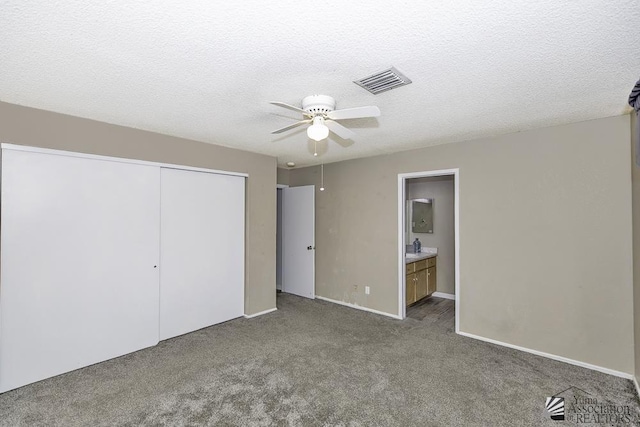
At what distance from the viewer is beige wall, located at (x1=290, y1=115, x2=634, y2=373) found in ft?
8.95

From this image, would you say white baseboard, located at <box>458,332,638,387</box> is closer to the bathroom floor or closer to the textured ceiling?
the bathroom floor

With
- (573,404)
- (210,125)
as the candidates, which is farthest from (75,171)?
(573,404)

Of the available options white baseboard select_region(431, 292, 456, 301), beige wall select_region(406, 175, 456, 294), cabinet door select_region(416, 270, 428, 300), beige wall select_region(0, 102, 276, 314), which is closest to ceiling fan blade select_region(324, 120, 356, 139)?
beige wall select_region(0, 102, 276, 314)

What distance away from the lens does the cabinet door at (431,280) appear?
5.10 meters

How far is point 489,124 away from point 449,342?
2.38m

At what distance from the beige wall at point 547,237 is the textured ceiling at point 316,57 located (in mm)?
401

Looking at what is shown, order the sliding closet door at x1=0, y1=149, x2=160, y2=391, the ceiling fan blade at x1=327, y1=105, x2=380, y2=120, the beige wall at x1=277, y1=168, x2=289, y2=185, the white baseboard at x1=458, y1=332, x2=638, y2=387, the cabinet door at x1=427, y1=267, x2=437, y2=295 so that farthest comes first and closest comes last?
the beige wall at x1=277, y1=168, x2=289, y2=185, the cabinet door at x1=427, y1=267, x2=437, y2=295, the white baseboard at x1=458, y1=332, x2=638, y2=387, the sliding closet door at x1=0, y1=149, x2=160, y2=391, the ceiling fan blade at x1=327, y1=105, x2=380, y2=120

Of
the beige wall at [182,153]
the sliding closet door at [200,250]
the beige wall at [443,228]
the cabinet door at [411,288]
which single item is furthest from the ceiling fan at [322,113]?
the beige wall at [443,228]

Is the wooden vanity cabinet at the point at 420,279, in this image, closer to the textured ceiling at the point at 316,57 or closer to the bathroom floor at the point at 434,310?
the bathroom floor at the point at 434,310

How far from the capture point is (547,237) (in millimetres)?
3086

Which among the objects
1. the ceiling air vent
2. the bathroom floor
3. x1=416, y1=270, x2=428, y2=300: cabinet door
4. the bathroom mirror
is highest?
the ceiling air vent

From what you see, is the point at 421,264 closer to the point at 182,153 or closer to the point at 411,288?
the point at 411,288

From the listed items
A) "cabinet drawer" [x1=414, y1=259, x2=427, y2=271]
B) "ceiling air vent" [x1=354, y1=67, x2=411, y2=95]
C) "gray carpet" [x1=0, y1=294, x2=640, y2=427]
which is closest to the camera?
"ceiling air vent" [x1=354, y1=67, x2=411, y2=95]

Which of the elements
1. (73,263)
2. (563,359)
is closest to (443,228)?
(563,359)
